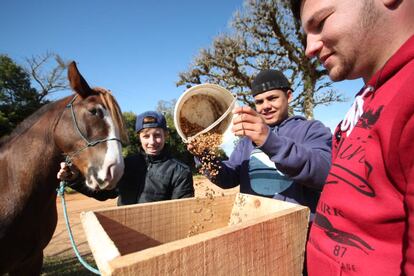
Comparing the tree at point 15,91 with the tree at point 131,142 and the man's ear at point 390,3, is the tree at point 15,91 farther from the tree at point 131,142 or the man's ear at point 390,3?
the man's ear at point 390,3

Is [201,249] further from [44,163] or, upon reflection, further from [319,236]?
[44,163]

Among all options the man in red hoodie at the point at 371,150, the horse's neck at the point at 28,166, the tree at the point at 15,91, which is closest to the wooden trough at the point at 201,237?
the man in red hoodie at the point at 371,150

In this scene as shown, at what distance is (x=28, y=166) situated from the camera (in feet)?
Answer: 7.00

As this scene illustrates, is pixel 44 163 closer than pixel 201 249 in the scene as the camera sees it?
No

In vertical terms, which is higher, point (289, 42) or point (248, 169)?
point (289, 42)

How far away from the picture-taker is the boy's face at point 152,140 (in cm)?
305

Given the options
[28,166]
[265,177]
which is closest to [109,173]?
[28,166]

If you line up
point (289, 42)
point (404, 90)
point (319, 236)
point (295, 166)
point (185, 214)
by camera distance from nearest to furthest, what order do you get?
point (404, 90) → point (319, 236) → point (295, 166) → point (185, 214) → point (289, 42)

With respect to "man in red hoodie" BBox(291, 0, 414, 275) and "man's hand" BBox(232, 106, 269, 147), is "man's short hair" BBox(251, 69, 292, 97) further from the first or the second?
"man in red hoodie" BBox(291, 0, 414, 275)

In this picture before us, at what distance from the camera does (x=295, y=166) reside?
149cm

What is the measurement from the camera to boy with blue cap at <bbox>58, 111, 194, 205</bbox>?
114 inches

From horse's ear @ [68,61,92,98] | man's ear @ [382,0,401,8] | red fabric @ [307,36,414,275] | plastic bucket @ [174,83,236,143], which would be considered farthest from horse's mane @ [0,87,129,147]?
man's ear @ [382,0,401,8]

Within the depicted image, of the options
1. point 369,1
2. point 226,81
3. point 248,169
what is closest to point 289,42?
point 226,81

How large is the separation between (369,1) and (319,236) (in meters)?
0.80
